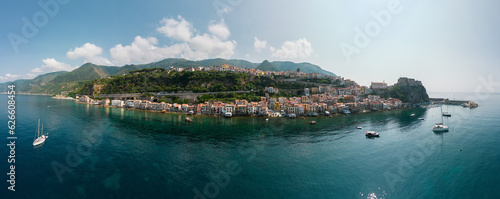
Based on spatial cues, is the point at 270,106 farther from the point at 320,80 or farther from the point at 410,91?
the point at 410,91

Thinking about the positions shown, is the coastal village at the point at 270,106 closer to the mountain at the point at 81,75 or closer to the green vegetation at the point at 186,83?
the green vegetation at the point at 186,83

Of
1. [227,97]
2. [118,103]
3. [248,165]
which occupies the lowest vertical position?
[248,165]

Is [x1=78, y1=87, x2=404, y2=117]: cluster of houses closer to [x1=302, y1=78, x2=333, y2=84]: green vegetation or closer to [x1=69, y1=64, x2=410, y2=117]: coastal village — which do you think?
[x1=69, y1=64, x2=410, y2=117]: coastal village

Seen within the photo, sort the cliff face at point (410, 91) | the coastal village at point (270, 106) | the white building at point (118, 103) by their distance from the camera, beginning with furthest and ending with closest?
1. the cliff face at point (410, 91)
2. the white building at point (118, 103)
3. the coastal village at point (270, 106)

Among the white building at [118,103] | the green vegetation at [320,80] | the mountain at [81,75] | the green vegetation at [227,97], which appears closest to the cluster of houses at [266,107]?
the white building at [118,103]

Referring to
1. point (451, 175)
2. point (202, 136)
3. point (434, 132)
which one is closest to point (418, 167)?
point (451, 175)

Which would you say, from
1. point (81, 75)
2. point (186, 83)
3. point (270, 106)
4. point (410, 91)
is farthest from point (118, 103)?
point (81, 75)

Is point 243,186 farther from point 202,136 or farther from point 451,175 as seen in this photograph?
point 451,175

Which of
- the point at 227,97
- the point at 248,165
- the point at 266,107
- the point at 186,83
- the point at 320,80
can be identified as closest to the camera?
the point at 248,165
